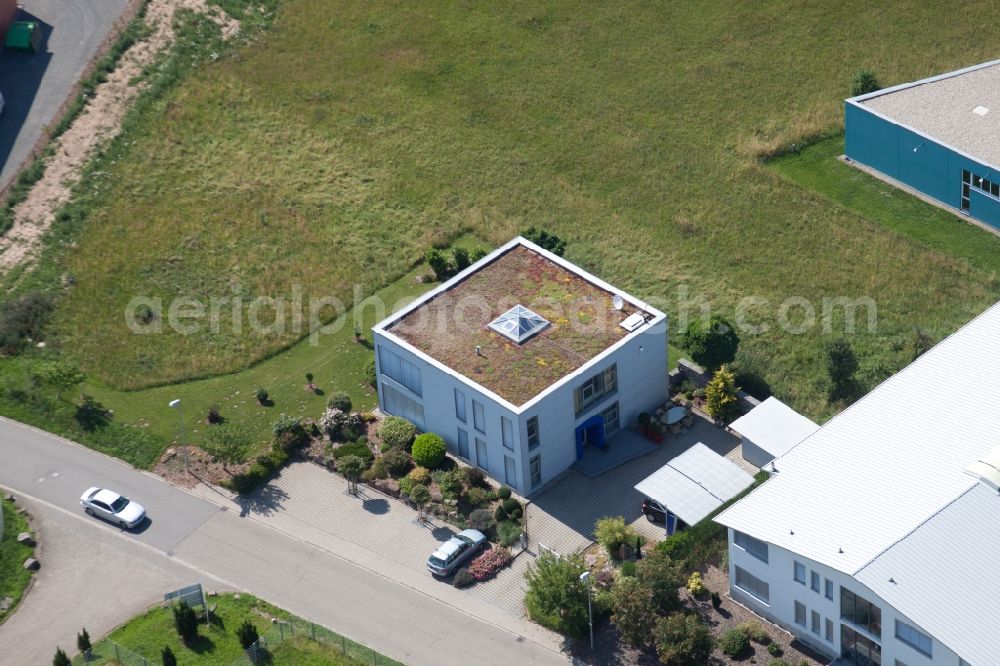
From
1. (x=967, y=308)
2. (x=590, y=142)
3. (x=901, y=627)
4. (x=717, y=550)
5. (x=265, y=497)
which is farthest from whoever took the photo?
(x=590, y=142)

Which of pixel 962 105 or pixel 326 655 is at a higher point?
pixel 962 105

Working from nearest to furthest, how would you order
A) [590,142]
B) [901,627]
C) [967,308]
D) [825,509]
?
[901,627] < [825,509] < [967,308] < [590,142]

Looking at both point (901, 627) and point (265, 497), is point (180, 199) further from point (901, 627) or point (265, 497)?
point (901, 627)

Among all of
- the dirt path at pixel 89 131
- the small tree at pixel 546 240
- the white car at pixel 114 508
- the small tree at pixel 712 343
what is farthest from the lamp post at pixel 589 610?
the dirt path at pixel 89 131

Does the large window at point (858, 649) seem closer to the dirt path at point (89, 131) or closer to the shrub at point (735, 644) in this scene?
the shrub at point (735, 644)

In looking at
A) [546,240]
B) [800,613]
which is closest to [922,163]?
[546,240]

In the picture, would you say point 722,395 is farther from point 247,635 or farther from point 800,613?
point 247,635

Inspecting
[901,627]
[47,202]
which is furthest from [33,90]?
[901,627]
